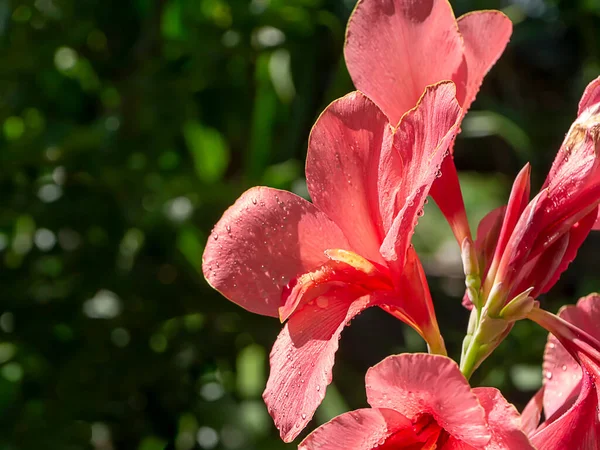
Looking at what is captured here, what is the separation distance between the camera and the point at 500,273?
1.82 ft

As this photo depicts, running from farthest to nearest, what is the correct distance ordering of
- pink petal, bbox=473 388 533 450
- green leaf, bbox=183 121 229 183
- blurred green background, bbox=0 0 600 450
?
green leaf, bbox=183 121 229 183, blurred green background, bbox=0 0 600 450, pink petal, bbox=473 388 533 450

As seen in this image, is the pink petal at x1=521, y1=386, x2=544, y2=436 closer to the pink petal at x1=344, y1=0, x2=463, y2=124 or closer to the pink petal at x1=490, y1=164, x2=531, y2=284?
the pink petal at x1=490, y1=164, x2=531, y2=284

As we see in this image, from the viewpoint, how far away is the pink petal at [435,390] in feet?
1.41

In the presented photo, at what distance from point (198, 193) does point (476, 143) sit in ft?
7.12

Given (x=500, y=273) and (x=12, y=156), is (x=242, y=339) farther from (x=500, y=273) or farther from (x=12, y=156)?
(x=500, y=273)

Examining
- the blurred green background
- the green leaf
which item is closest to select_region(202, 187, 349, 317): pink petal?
the blurred green background

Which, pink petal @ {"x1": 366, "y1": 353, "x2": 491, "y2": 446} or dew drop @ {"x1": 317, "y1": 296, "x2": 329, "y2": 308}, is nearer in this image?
pink petal @ {"x1": 366, "y1": 353, "x2": 491, "y2": 446}

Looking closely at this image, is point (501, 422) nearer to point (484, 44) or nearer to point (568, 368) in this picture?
point (568, 368)

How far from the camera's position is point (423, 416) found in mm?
510

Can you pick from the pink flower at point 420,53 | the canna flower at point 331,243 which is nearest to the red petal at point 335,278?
the canna flower at point 331,243

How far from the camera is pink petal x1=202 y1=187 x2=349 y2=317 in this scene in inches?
23.1

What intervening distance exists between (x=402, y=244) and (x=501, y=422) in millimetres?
144

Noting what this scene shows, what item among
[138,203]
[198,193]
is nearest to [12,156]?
[138,203]

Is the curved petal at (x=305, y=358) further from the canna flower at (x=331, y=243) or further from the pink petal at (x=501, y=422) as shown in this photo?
the pink petal at (x=501, y=422)
